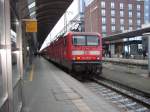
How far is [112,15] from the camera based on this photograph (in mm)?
131750

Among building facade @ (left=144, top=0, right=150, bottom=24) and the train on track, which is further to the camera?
building facade @ (left=144, top=0, right=150, bottom=24)

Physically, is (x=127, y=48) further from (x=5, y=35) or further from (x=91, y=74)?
(x=5, y=35)

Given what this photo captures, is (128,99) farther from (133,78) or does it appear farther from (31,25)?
(31,25)

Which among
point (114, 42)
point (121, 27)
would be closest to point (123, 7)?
point (121, 27)

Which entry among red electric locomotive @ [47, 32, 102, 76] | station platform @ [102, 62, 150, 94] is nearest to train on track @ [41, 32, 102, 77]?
red electric locomotive @ [47, 32, 102, 76]

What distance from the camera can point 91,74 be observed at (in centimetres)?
2470

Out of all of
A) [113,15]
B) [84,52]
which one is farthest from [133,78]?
[113,15]

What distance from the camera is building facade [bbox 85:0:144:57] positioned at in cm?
12614

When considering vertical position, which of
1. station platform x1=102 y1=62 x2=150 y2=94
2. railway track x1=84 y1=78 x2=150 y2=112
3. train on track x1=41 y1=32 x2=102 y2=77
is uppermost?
train on track x1=41 y1=32 x2=102 y2=77

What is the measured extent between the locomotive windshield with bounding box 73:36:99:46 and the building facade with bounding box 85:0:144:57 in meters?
100

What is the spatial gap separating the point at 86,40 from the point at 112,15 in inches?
4343

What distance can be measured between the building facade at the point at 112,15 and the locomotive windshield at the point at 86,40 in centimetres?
10004

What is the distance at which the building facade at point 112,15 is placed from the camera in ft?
414

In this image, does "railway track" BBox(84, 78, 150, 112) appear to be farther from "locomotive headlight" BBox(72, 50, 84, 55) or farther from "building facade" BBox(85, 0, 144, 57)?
"building facade" BBox(85, 0, 144, 57)
